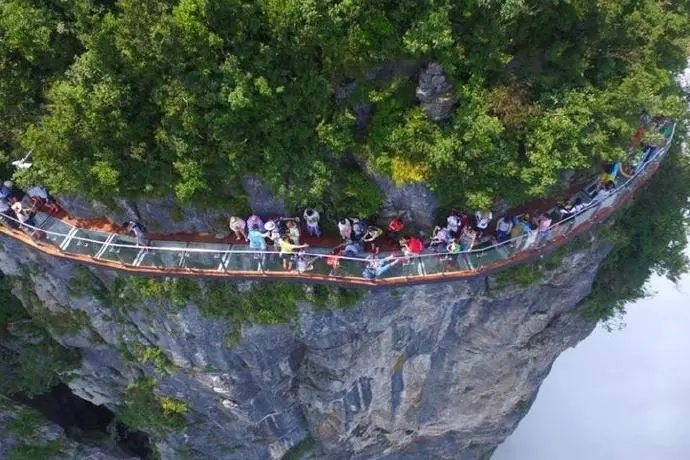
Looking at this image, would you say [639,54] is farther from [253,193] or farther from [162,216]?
[162,216]

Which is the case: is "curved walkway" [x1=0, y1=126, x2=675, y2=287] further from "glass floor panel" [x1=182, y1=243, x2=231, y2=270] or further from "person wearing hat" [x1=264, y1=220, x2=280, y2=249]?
"person wearing hat" [x1=264, y1=220, x2=280, y2=249]

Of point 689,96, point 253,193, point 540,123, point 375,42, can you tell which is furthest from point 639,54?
point 253,193

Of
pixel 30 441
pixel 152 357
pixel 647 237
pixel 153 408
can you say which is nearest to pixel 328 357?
pixel 152 357

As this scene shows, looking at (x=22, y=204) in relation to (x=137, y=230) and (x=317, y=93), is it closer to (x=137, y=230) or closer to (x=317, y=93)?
(x=137, y=230)

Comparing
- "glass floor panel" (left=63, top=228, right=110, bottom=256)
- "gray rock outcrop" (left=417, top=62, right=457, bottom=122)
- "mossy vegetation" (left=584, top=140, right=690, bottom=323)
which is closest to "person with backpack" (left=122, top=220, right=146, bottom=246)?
"glass floor panel" (left=63, top=228, right=110, bottom=256)

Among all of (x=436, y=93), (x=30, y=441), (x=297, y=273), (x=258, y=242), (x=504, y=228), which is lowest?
(x=30, y=441)

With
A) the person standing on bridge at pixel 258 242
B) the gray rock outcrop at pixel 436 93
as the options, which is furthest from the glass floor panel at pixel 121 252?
the gray rock outcrop at pixel 436 93

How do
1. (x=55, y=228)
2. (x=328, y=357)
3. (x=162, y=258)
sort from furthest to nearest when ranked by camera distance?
(x=328, y=357), (x=55, y=228), (x=162, y=258)
